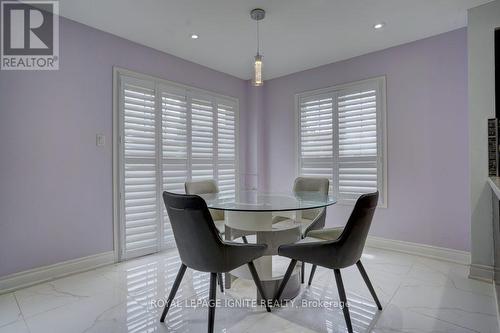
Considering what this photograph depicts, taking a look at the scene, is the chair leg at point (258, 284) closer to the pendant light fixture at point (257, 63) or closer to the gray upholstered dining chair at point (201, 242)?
the gray upholstered dining chair at point (201, 242)

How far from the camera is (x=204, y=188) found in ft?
9.58

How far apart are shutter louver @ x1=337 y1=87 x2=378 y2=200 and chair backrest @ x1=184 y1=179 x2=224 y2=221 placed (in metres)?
1.70

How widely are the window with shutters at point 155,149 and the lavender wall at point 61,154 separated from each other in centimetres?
15

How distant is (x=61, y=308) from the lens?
195 centimetres

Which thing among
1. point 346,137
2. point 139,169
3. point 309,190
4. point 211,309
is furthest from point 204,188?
point 346,137

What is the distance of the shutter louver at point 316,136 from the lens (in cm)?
368

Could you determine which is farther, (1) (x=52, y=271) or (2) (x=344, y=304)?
(1) (x=52, y=271)

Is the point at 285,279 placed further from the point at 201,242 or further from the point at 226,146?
the point at 226,146

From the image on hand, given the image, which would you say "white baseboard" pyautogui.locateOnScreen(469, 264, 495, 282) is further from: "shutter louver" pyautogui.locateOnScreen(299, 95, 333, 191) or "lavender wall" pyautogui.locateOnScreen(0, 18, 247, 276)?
"lavender wall" pyautogui.locateOnScreen(0, 18, 247, 276)

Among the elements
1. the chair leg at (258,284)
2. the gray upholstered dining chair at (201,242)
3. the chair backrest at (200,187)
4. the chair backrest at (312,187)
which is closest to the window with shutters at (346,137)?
the chair backrest at (312,187)

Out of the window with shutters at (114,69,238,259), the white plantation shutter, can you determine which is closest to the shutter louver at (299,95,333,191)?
the window with shutters at (114,69,238,259)

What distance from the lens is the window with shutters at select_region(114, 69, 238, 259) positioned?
9.61 feet

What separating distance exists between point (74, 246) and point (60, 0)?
2197 millimetres

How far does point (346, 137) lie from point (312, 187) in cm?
105
